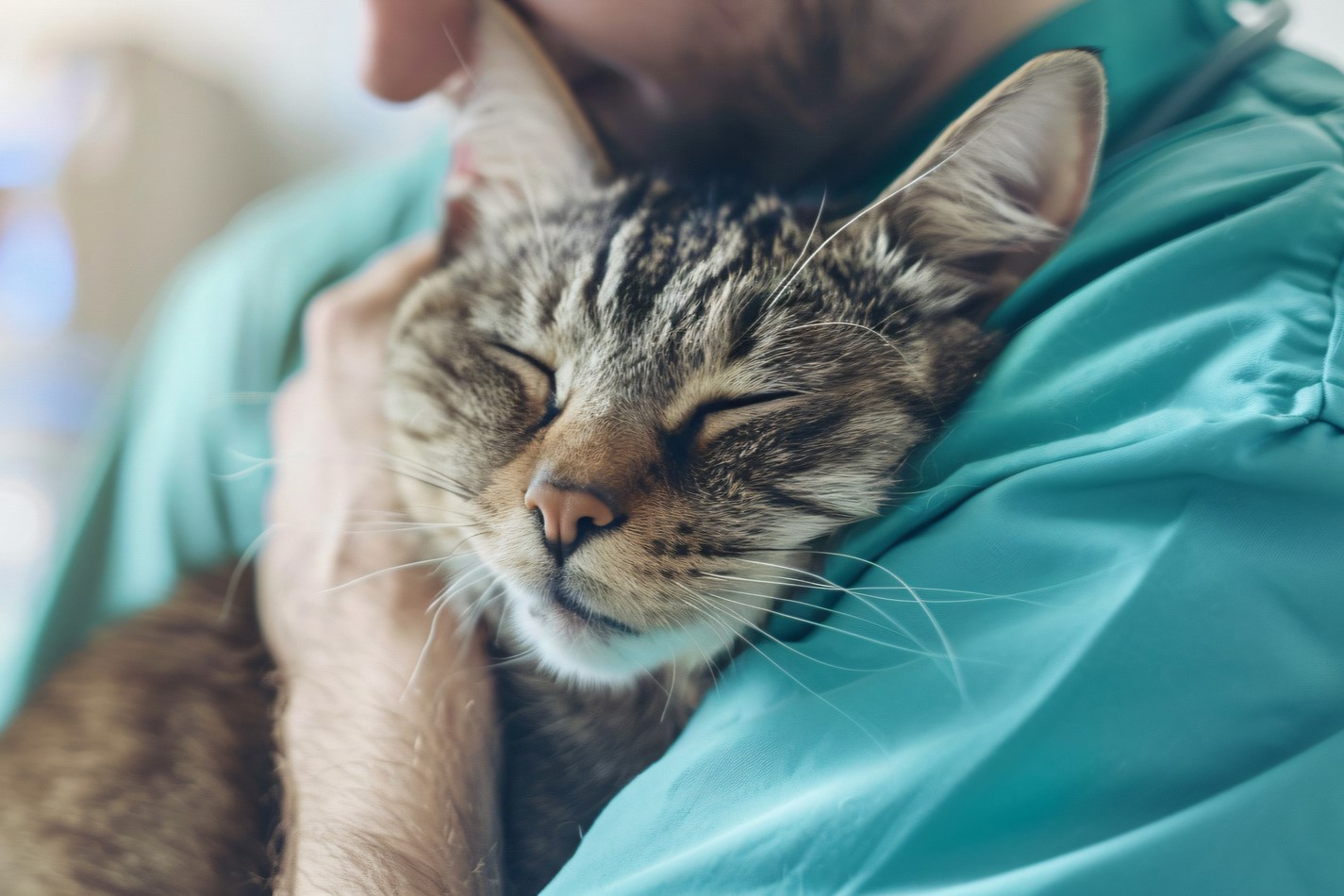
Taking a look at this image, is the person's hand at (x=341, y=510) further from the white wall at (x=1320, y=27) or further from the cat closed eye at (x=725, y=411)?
the white wall at (x=1320, y=27)

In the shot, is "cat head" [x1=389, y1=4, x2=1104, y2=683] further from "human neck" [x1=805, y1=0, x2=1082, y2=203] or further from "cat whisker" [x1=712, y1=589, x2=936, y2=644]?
"human neck" [x1=805, y1=0, x2=1082, y2=203]

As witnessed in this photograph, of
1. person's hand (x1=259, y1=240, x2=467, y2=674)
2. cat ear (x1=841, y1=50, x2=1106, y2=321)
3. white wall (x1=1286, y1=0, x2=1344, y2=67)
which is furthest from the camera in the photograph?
white wall (x1=1286, y1=0, x2=1344, y2=67)

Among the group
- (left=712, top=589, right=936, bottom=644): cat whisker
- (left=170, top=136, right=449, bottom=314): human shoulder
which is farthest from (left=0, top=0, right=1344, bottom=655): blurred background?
(left=712, top=589, right=936, bottom=644): cat whisker

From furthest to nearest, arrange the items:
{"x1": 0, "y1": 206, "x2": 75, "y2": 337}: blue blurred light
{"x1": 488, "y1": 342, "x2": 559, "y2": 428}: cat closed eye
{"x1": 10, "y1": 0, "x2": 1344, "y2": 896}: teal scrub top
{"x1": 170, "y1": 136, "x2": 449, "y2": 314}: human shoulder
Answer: {"x1": 0, "y1": 206, "x2": 75, "y2": 337}: blue blurred light → {"x1": 170, "y1": 136, "x2": 449, "y2": 314}: human shoulder → {"x1": 488, "y1": 342, "x2": 559, "y2": 428}: cat closed eye → {"x1": 10, "y1": 0, "x2": 1344, "y2": 896}: teal scrub top

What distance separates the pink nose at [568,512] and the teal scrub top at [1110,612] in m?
0.13

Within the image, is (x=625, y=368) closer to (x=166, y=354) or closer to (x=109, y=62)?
(x=166, y=354)

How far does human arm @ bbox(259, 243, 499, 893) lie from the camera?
0.55 meters

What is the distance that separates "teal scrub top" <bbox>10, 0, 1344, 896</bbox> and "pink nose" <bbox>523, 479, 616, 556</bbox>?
0.42 ft

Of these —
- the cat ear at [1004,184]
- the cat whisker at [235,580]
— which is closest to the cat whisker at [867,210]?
the cat ear at [1004,184]

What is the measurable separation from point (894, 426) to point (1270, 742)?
9.9 inches

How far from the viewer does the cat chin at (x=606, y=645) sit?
0.54 meters

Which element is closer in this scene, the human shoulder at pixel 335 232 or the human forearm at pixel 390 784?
the human forearm at pixel 390 784

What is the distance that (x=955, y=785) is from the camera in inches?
15.2

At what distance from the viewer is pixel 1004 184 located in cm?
55
